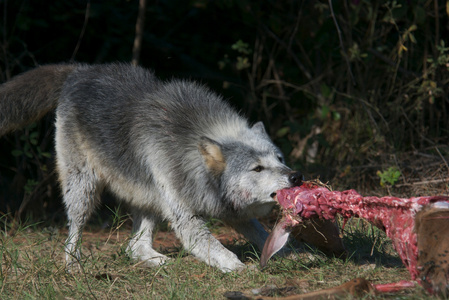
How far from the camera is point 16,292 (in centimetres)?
381

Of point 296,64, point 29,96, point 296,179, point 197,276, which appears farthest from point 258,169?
point 296,64

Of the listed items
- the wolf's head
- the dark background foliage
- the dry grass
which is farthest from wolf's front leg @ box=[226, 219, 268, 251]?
the dark background foliage

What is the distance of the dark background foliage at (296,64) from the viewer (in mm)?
6680

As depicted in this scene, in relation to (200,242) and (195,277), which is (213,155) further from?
(195,277)

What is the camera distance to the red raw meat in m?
3.25

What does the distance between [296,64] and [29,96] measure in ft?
13.5

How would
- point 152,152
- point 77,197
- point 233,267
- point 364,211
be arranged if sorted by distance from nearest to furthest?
point 364,211
point 233,267
point 152,152
point 77,197

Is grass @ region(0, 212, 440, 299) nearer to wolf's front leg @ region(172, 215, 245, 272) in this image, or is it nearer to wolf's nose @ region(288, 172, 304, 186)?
wolf's front leg @ region(172, 215, 245, 272)

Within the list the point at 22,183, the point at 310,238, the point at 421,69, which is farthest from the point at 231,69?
the point at 310,238

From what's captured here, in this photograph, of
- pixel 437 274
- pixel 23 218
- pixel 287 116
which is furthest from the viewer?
pixel 287 116

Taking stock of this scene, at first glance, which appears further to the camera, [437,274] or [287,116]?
[287,116]

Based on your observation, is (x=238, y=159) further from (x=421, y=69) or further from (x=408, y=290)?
(x=421, y=69)

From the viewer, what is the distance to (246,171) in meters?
4.47

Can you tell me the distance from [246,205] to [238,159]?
0.39m
